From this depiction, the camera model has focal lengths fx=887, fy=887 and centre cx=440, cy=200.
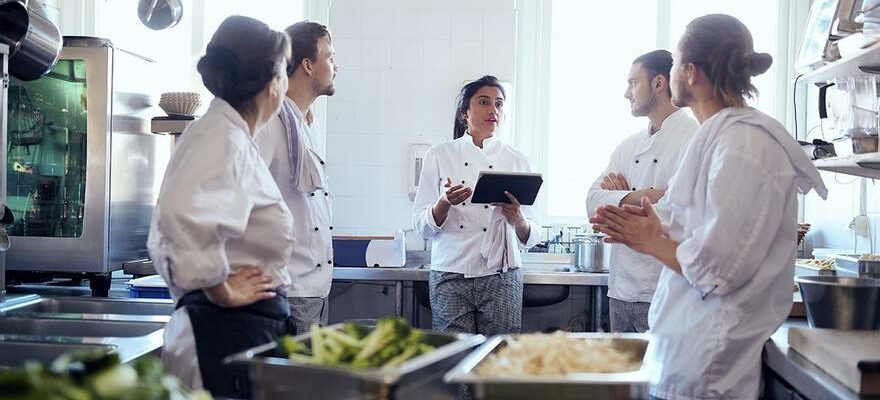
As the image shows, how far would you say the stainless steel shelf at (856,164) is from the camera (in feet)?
9.06

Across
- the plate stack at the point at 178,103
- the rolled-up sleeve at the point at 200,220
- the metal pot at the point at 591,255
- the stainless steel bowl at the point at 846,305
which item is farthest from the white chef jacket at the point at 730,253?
the plate stack at the point at 178,103

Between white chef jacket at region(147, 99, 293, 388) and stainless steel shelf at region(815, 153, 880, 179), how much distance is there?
6.00 feet

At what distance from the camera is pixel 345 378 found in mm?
1330

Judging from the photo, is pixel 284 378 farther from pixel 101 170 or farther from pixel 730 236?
pixel 101 170

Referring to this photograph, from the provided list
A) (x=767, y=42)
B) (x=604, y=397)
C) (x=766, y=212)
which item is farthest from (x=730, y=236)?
(x=767, y=42)

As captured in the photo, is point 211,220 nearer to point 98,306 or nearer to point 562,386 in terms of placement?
point 562,386

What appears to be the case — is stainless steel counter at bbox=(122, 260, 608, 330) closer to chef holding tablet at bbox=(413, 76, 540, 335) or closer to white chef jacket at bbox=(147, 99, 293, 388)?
chef holding tablet at bbox=(413, 76, 540, 335)

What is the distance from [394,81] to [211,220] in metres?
3.49

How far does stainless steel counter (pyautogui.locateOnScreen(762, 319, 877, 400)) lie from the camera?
1828 mm

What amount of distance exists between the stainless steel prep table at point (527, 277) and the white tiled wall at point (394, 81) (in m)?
0.78

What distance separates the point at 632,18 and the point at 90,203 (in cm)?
334

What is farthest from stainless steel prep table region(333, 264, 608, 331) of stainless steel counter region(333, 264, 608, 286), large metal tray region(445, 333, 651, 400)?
large metal tray region(445, 333, 651, 400)

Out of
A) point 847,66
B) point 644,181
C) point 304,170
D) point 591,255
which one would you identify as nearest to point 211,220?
point 304,170

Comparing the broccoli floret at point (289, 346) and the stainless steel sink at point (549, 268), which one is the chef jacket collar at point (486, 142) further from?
the broccoli floret at point (289, 346)
